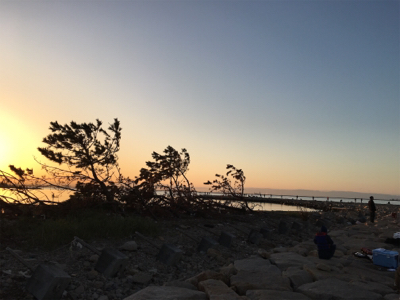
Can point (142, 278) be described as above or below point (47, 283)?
below

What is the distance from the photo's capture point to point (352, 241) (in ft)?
30.6

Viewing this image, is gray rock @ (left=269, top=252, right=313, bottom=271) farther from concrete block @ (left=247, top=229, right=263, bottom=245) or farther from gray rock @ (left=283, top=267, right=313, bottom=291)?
concrete block @ (left=247, top=229, right=263, bottom=245)

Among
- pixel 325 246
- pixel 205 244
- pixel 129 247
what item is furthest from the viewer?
pixel 205 244

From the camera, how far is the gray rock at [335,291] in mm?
4277

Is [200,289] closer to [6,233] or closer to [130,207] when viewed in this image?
[6,233]

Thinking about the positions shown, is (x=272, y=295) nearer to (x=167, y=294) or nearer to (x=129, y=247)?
(x=167, y=294)

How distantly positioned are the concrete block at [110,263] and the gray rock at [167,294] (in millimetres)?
916

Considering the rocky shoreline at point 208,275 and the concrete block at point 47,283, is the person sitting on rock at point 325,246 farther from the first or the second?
the concrete block at point 47,283

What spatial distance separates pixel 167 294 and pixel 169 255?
1860 mm

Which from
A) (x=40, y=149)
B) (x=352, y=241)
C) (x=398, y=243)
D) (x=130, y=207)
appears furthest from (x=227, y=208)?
(x=40, y=149)

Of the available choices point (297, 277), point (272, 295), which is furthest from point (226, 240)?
point (272, 295)

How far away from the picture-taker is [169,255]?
605 cm

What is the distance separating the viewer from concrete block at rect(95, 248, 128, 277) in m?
5.04

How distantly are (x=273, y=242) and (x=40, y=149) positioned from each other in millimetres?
7551
